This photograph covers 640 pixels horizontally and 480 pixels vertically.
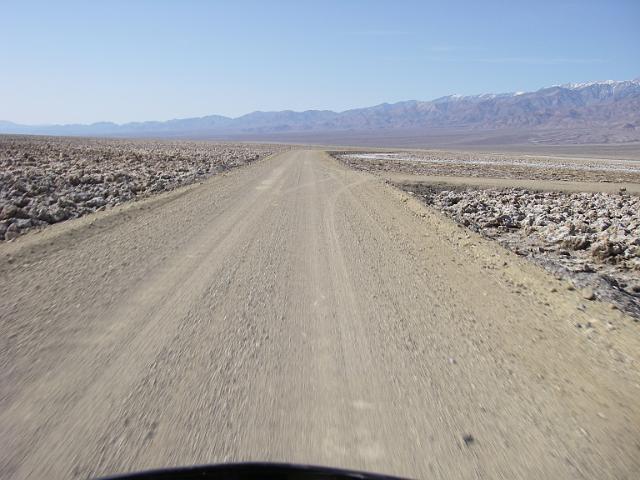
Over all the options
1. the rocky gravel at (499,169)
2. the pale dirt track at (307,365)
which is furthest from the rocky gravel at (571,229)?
the rocky gravel at (499,169)

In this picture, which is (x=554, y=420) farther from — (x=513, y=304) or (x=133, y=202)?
(x=133, y=202)

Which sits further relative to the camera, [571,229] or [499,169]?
[499,169]

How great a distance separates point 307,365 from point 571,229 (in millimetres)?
9252

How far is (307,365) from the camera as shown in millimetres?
3941

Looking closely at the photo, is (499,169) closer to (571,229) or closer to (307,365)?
(571,229)

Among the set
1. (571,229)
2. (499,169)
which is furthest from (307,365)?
(499,169)

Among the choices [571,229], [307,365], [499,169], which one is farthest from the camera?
[499,169]

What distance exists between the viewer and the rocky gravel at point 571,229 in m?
6.86

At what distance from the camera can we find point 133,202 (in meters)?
13.3

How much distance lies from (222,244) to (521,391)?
5.74m

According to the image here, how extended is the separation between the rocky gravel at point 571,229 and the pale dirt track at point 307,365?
2.57ft

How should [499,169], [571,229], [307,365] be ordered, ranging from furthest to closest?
[499,169]
[571,229]
[307,365]

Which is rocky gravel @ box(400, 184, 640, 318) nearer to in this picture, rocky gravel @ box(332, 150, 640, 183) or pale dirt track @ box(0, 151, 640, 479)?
pale dirt track @ box(0, 151, 640, 479)

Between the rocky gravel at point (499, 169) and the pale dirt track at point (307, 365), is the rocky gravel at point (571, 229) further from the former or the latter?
the rocky gravel at point (499, 169)
